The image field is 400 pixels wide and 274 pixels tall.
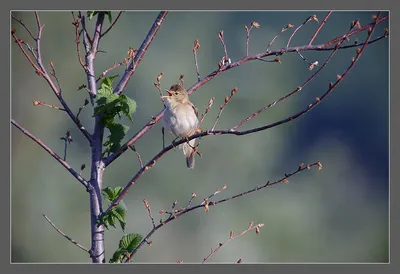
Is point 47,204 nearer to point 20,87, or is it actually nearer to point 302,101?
point 20,87

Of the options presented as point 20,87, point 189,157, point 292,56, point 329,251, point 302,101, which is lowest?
point 329,251

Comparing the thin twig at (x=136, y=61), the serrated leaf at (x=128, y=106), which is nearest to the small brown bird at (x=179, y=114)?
the thin twig at (x=136, y=61)

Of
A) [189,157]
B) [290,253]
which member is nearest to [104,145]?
[189,157]

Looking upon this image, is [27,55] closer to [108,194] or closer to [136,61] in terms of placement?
[136,61]

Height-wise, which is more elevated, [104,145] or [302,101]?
[302,101]

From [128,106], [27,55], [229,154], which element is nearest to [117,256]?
[128,106]

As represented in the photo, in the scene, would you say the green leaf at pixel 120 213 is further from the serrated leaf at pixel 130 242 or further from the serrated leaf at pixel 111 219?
the serrated leaf at pixel 130 242

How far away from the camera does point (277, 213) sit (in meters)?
5.44

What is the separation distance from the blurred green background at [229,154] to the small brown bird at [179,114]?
0.40m

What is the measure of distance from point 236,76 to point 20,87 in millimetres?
1835

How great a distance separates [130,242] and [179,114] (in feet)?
2.46

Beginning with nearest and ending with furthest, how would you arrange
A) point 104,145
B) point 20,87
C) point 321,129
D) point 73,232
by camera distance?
point 104,145 → point 20,87 → point 73,232 → point 321,129

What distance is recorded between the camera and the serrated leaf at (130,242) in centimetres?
264

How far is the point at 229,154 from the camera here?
5.62 m
